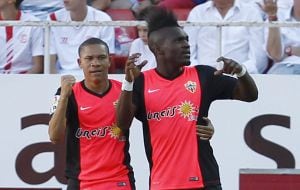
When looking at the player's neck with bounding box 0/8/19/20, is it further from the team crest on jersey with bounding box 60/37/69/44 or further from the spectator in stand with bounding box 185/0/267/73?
the spectator in stand with bounding box 185/0/267/73

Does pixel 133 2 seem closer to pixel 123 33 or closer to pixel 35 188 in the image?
pixel 123 33

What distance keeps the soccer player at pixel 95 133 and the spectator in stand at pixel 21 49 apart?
232 centimetres

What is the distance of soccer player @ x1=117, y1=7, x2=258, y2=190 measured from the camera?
21.2 ft

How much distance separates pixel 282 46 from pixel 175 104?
2.96 metres

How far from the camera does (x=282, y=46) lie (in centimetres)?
919

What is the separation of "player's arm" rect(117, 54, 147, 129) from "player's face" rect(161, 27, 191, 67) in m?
0.18

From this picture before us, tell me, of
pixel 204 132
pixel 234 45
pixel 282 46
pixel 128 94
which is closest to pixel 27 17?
pixel 234 45

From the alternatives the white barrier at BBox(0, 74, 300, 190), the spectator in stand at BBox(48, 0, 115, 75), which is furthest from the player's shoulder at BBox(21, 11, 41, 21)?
the white barrier at BBox(0, 74, 300, 190)

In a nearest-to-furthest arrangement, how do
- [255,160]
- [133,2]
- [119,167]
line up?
[119,167], [255,160], [133,2]

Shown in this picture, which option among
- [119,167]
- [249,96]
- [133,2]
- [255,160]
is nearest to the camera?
[249,96]

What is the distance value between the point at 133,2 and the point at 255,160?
2.35 m

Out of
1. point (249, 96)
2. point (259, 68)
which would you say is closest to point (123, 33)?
point (259, 68)

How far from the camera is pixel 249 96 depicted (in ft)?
21.2

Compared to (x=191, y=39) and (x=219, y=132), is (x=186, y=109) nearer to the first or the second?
(x=219, y=132)
